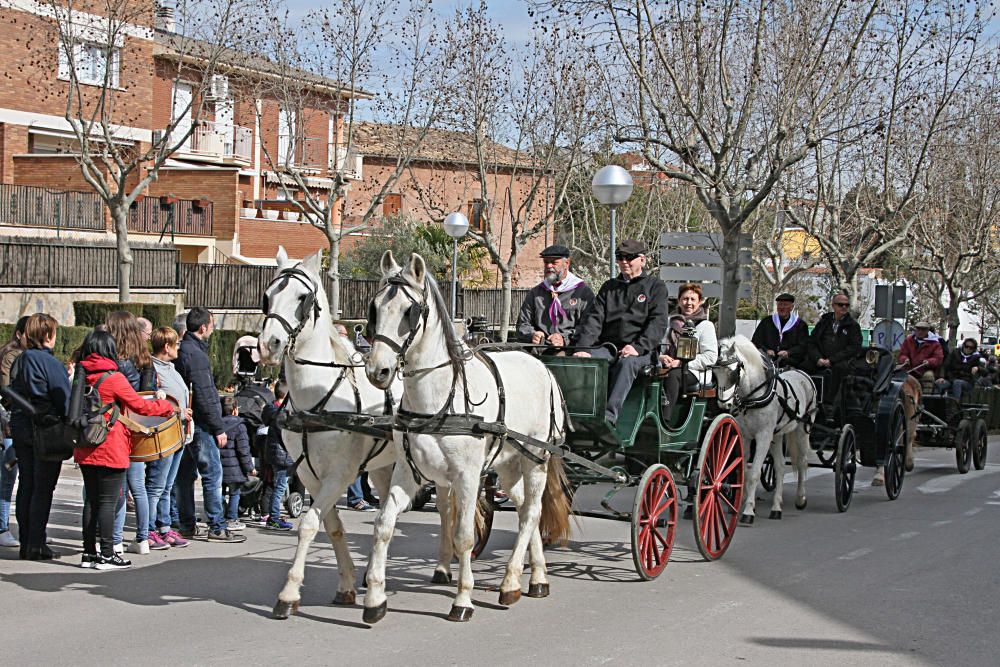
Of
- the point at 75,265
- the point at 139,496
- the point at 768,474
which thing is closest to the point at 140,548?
the point at 139,496

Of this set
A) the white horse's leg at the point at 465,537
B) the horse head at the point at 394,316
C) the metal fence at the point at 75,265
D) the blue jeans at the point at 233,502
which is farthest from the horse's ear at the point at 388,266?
the metal fence at the point at 75,265

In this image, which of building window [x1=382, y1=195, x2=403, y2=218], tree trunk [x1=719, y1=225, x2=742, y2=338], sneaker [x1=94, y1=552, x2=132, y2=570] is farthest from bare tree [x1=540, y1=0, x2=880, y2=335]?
building window [x1=382, y1=195, x2=403, y2=218]

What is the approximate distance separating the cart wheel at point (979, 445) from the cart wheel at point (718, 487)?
9.43 meters

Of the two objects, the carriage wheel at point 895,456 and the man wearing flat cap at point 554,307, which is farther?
the carriage wheel at point 895,456

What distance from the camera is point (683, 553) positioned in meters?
Result: 10.0

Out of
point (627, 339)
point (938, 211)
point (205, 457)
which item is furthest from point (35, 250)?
point (938, 211)

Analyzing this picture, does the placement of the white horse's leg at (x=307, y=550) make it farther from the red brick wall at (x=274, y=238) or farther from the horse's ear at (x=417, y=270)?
the red brick wall at (x=274, y=238)

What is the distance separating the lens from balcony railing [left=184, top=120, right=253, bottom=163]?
39.5 m

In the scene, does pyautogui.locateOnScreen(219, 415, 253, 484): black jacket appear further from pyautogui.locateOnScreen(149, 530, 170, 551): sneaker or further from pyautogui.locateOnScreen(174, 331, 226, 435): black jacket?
pyautogui.locateOnScreen(149, 530, 170, 551): sneaker

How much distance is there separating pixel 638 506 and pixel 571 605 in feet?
3.01

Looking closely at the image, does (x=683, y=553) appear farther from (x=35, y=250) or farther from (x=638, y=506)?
(x=35, y=250)

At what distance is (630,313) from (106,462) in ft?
13.6

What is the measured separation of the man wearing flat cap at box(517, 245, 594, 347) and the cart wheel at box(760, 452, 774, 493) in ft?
16.8

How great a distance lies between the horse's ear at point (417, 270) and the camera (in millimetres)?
7004
